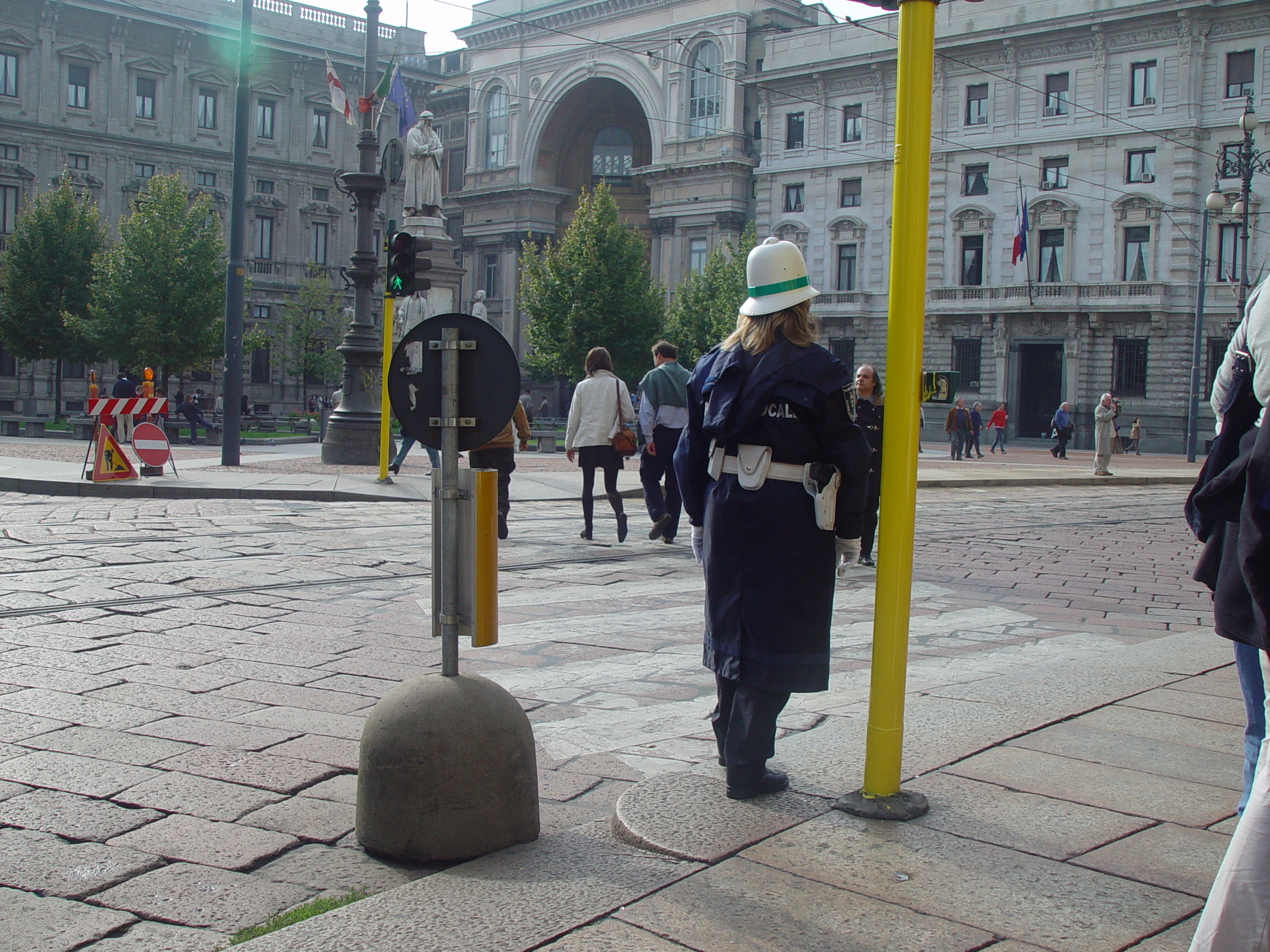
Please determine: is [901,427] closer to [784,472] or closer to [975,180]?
[784,472]

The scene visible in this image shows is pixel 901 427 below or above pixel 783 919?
above

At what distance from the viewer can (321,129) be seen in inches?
2132

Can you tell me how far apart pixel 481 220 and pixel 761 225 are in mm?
18050

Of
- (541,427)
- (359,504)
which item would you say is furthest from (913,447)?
(541,427)

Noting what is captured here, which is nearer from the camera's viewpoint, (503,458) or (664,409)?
(664,409)

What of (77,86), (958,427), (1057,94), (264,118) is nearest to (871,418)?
(958,427)

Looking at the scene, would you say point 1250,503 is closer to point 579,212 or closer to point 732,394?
point 732,394

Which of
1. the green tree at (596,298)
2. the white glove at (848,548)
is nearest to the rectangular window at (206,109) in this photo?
the green tree at (596,298)

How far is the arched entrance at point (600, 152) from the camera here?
60.4 metres

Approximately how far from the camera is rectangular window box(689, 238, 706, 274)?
2175 inches

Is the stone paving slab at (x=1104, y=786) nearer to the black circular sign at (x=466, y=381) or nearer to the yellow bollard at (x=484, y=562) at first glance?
the yellow bollard at (x=484, y=562)

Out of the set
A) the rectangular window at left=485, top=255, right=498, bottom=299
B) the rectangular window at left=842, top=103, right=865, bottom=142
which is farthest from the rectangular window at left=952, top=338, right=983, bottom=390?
the rectangular window at left=485, top=255, right=498, bottom=299

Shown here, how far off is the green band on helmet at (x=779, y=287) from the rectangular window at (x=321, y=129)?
178 ft

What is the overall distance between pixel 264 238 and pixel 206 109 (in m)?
5.82
